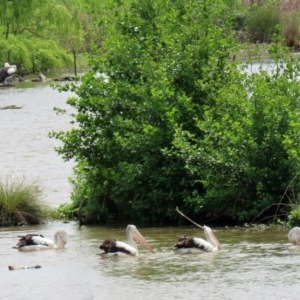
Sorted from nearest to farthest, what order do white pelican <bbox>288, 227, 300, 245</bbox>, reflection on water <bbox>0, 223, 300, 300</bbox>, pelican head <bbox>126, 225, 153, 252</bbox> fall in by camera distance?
reflection on water <bbox>0, 223, 300, 300</bbox> → white pelican <bbox>288, 227, 300, 245</bbox> → pelican head <bbox>126, 225, 153, 252</bbox>

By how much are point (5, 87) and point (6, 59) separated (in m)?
7.72

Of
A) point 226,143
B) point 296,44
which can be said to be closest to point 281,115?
point 226,143

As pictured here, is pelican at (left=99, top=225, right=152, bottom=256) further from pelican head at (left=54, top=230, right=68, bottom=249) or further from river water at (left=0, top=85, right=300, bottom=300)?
pelican head at (left=54, top=230, right=68, bottom=249)

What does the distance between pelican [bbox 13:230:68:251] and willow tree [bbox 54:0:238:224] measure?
7.60ft

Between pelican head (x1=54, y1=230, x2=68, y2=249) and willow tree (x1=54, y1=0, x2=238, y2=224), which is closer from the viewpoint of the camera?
pelican head (x1=54, y1=230, x2=68, y2=249)

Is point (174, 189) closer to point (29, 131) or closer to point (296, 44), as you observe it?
point (29, 131)

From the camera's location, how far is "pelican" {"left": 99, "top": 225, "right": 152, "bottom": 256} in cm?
1597

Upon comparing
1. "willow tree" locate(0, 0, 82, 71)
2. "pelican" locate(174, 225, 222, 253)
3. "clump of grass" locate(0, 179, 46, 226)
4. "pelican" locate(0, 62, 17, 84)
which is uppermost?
"willow tree" locate(0, 0, 82, 71)

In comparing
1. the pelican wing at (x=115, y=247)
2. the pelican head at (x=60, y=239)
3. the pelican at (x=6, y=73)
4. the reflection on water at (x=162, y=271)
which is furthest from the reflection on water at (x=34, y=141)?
the pelican wing at (x=115, y=247)

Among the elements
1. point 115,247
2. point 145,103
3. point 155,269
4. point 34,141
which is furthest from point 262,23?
point 155,269

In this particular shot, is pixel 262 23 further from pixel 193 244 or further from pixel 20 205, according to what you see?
pixel 193 244

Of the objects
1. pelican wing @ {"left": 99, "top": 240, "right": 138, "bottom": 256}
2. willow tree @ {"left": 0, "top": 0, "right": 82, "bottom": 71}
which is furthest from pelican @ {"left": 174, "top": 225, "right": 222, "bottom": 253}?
willow tree @ {"left": 0, "top": 0, "right": 82, "bottom": 71}

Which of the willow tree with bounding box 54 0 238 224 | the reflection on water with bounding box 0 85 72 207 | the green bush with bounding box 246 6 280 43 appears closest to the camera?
the willow tree with bounding box 54 0 238 224

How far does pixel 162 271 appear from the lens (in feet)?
48.7
